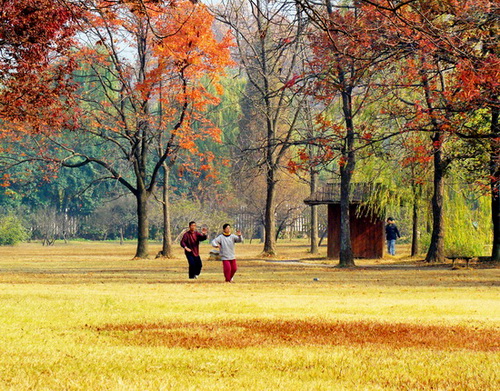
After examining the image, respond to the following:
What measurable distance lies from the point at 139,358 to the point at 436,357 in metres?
3.32

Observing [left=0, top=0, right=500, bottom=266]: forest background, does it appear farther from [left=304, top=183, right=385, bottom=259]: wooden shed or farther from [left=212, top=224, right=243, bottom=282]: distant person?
[left=212, top=224, right=243, bottom=282]: distant person

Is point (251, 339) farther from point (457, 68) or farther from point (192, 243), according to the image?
point (192, 243)

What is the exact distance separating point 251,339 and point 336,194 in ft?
98.7

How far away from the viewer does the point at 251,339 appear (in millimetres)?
10859

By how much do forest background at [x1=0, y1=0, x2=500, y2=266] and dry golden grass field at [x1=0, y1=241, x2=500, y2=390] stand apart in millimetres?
3723

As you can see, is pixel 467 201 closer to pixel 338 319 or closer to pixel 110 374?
pixel 338 319

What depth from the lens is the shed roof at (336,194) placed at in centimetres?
3947

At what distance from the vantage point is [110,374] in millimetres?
8156

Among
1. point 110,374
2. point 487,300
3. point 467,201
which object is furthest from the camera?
point 467,201

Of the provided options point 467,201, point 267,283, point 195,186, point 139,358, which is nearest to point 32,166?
point 195,186

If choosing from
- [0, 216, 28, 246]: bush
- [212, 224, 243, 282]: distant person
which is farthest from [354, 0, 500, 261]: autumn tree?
[0, 216, 28, 246]: bush

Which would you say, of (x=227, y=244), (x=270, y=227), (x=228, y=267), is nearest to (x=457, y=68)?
(x=227, y=244)

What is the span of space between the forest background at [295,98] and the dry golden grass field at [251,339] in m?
3.72

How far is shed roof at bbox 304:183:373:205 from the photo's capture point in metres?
39.5
